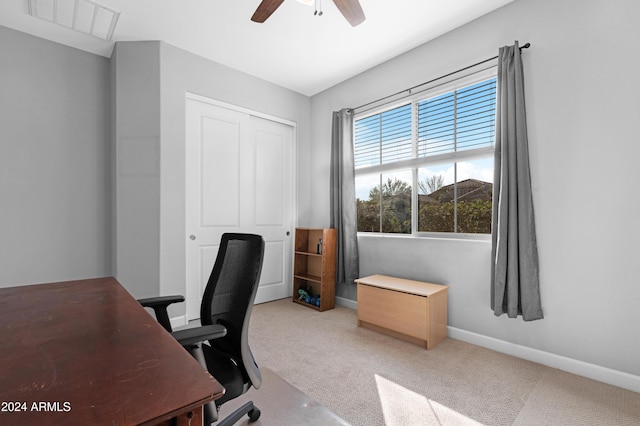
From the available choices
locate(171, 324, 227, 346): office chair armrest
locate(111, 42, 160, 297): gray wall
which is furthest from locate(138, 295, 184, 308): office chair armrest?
locate(111, 42, 160, 297): gray wall

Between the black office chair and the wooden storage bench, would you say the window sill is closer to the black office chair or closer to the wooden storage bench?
the wooden storage bench

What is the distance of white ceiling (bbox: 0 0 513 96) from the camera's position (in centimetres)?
252

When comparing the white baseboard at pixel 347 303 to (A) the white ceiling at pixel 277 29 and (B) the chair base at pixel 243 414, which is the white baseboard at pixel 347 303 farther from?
(A) the white ceiling at pixel 277 29

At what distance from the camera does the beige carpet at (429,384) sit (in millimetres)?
1716

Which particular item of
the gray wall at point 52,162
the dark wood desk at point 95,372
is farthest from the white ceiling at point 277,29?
the dark wood desk at point 95,372

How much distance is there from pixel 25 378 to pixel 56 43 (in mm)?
3519

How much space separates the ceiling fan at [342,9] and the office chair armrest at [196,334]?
1.90m

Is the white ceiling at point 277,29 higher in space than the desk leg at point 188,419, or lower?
higher

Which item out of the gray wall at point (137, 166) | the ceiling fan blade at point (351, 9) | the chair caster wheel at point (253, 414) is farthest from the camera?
the gray wall at point (137, 166)

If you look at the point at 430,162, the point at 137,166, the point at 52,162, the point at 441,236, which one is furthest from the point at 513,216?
the point at 52,162

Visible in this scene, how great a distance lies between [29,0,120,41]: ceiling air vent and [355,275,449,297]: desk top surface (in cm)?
324

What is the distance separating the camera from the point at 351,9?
1.96m

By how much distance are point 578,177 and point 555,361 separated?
1.32 metres

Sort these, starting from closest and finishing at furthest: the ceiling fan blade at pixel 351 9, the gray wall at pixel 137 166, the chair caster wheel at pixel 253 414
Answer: the chair caster wheel at pixel 253 414, the ceiling fan blade at pixel 351 9, the gray wall at pixel 137 166
